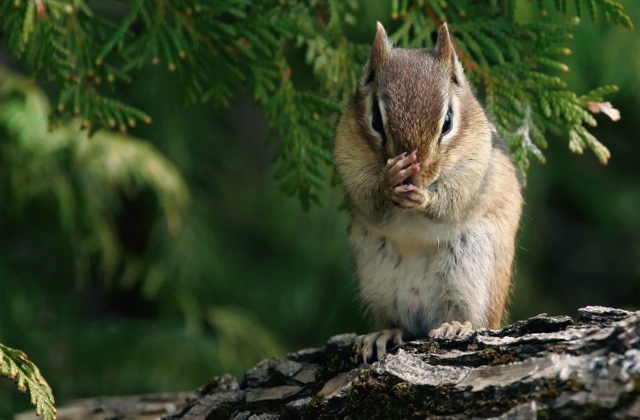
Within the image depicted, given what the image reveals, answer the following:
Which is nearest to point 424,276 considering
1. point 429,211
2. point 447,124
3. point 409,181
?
point 429,211

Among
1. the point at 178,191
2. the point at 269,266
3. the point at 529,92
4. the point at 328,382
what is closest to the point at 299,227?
the point at 269,266

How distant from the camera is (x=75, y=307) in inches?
200

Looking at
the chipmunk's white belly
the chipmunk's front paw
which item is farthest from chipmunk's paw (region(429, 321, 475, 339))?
the chipmunk's front paw

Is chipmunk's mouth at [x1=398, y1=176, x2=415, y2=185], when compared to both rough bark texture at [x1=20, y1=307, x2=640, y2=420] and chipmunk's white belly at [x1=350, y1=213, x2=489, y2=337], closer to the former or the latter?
chipmunk's white belly at [x1=350, y1=213, x2=489, y2=337]

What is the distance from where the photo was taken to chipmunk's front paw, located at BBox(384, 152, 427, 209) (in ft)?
8.94

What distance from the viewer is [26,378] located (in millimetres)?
2566

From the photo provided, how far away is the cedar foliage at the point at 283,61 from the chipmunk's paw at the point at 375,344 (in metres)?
0.60

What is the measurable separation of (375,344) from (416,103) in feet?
2.58

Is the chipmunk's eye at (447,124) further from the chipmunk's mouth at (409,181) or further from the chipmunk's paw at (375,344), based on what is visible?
the chipmunk's paw at (375,344)

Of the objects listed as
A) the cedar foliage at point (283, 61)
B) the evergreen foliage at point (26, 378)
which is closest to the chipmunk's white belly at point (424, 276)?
the cedar foliage at point (283, 61)

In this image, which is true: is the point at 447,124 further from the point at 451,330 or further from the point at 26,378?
the point at 26,378

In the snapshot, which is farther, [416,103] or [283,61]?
[283,61]

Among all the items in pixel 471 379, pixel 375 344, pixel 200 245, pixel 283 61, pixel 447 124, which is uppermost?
pixel 283 61

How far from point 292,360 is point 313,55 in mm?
1168
